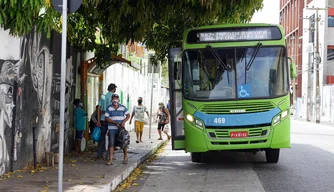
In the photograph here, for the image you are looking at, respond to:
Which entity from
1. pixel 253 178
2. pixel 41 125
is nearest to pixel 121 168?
pixel 41 125

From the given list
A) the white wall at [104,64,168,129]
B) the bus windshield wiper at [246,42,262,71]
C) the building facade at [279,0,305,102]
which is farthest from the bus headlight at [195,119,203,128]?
the building facade at [279,0,305,102]

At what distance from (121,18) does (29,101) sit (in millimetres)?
3214

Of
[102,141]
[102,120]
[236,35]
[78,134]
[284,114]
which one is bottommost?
[102,141]

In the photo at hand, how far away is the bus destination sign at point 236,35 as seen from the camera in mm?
12914

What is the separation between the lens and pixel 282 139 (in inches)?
499

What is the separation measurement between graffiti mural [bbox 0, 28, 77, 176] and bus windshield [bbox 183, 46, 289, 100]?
331cm

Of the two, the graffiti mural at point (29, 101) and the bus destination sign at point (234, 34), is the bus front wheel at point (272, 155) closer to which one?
the bus destination sign at point (234, 34)

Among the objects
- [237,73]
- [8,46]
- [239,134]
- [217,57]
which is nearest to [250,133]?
[239,134]

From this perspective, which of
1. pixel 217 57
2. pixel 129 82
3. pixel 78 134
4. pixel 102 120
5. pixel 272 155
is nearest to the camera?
pixel 217 57

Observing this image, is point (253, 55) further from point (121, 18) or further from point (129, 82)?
point (129, 82)

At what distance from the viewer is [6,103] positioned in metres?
10.6

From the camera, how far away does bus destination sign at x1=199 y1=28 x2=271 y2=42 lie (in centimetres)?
1291

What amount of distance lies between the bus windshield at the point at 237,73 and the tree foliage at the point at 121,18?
1024 mm

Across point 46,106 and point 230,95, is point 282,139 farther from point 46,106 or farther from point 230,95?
point 46,106
